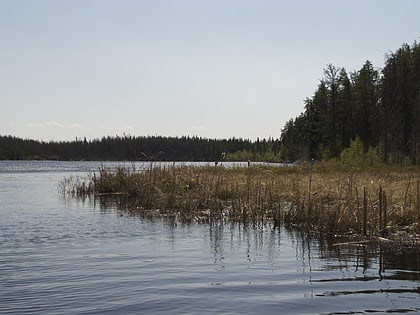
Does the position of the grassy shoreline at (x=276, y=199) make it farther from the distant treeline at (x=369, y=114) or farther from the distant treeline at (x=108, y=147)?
the distant treeline at (x=108, y=147)

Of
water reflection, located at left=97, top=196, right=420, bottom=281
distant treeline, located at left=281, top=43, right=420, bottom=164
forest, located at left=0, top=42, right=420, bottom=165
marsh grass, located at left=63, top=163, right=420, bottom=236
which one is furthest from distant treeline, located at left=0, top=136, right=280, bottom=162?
water reflection, located at left=97, top=196, right=420, bottom=281

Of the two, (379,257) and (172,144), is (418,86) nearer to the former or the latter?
(379,257)

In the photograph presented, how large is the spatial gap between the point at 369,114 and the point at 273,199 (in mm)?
59164

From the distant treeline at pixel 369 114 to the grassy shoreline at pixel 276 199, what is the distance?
108ft

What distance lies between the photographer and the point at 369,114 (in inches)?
2940

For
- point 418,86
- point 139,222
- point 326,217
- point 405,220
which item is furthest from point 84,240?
point 418,86

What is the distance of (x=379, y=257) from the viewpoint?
1220 cm

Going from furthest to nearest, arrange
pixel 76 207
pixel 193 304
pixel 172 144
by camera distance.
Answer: pixel 172 144 < pixel 76 207 < pixel 193 304

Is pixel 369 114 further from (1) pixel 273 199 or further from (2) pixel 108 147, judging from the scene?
(2) pixel 108 147

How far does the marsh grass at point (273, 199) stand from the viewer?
15.2 m

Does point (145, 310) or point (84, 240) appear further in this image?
point (84, 240)

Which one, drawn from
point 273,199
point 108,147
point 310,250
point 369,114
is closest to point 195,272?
point 310,250

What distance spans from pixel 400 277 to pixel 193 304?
173 inches

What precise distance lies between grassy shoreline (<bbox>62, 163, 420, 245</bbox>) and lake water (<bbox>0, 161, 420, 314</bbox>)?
1090 millimetres
